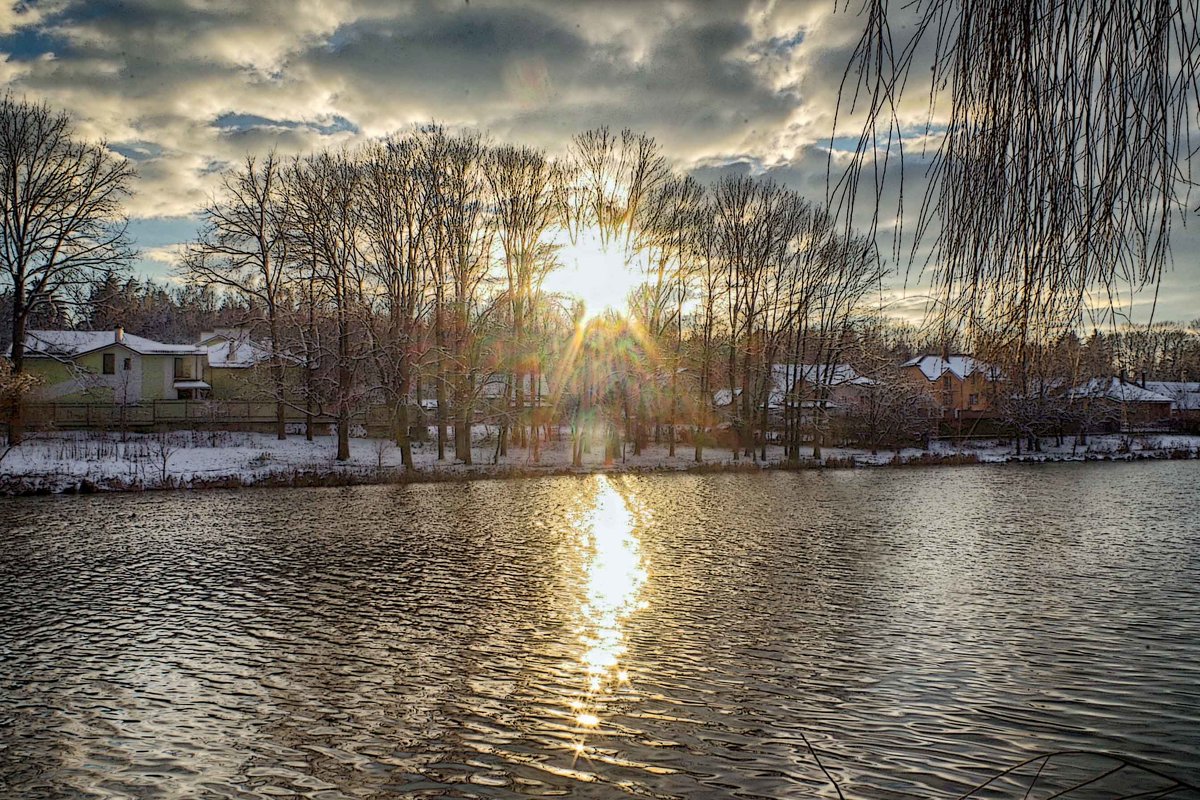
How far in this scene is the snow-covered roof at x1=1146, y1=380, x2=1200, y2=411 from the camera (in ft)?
257

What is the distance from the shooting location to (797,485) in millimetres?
32875

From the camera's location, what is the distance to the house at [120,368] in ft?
162

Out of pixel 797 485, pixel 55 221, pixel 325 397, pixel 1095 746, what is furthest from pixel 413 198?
pixel 1095 746

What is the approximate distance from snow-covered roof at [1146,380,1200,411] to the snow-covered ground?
30574 millimetres

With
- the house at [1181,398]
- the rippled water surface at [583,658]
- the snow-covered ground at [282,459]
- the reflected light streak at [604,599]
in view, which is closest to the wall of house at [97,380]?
Result: the snow-covered ground at [282,459]

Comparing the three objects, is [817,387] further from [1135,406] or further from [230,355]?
[230,355]

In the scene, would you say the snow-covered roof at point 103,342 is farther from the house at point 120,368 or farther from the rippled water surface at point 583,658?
the rippled water surface at point 583,658

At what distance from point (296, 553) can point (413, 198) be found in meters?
24.1

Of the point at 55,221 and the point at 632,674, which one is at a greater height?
the point at 55,221

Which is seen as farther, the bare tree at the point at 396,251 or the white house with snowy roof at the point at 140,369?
the white house with snowy roof at the point at 140,369

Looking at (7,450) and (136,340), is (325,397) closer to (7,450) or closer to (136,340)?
(7,450)

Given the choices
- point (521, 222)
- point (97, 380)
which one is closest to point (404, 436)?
point (521, 222)

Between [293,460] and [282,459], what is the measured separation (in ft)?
1.68

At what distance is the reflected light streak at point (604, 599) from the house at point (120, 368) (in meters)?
41.6
